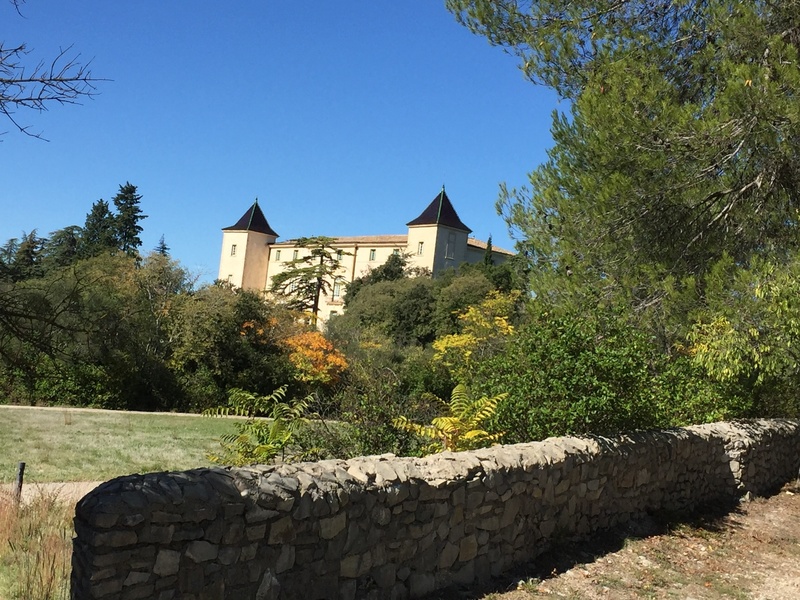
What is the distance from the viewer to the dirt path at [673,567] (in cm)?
680

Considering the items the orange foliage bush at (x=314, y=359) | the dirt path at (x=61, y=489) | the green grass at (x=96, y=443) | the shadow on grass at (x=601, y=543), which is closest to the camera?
the shadow on grass at (x=601, y=543)

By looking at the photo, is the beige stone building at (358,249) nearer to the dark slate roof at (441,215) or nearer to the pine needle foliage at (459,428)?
the dark slate roof at (441,215)

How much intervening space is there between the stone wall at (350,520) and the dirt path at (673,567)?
0.29 meters

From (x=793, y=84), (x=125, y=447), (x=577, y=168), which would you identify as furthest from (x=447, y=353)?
(x=793, y=84)

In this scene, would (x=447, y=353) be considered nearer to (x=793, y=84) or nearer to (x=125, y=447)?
(x=125, y=447)

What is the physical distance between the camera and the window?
72188 millimetres

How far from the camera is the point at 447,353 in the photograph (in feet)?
89.6

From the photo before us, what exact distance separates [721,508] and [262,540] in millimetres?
8779

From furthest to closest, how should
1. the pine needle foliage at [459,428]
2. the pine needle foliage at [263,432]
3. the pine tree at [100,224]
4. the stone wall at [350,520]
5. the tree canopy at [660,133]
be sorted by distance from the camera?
1. the pine tree at [100,224]
2. the tree canopy at [660,133]
3. the pine needle foliage at [459,428]
4. the pine needle foliage at [263,432]
5. the stone wall at [350,520]

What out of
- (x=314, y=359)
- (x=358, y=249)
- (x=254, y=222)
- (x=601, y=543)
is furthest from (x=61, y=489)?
(x=254, y=222)

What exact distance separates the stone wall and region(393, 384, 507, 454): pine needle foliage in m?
0.87

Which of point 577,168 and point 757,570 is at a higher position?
point 577,168

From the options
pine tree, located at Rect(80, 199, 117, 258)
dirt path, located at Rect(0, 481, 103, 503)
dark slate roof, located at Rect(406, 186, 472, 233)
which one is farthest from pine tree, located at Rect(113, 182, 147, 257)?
dirt path, located at Rect(0, 481, 103, 503)

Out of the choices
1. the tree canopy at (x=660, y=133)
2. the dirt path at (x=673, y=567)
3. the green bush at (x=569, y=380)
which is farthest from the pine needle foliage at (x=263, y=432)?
the tree canopy at (x=660, y=133)
